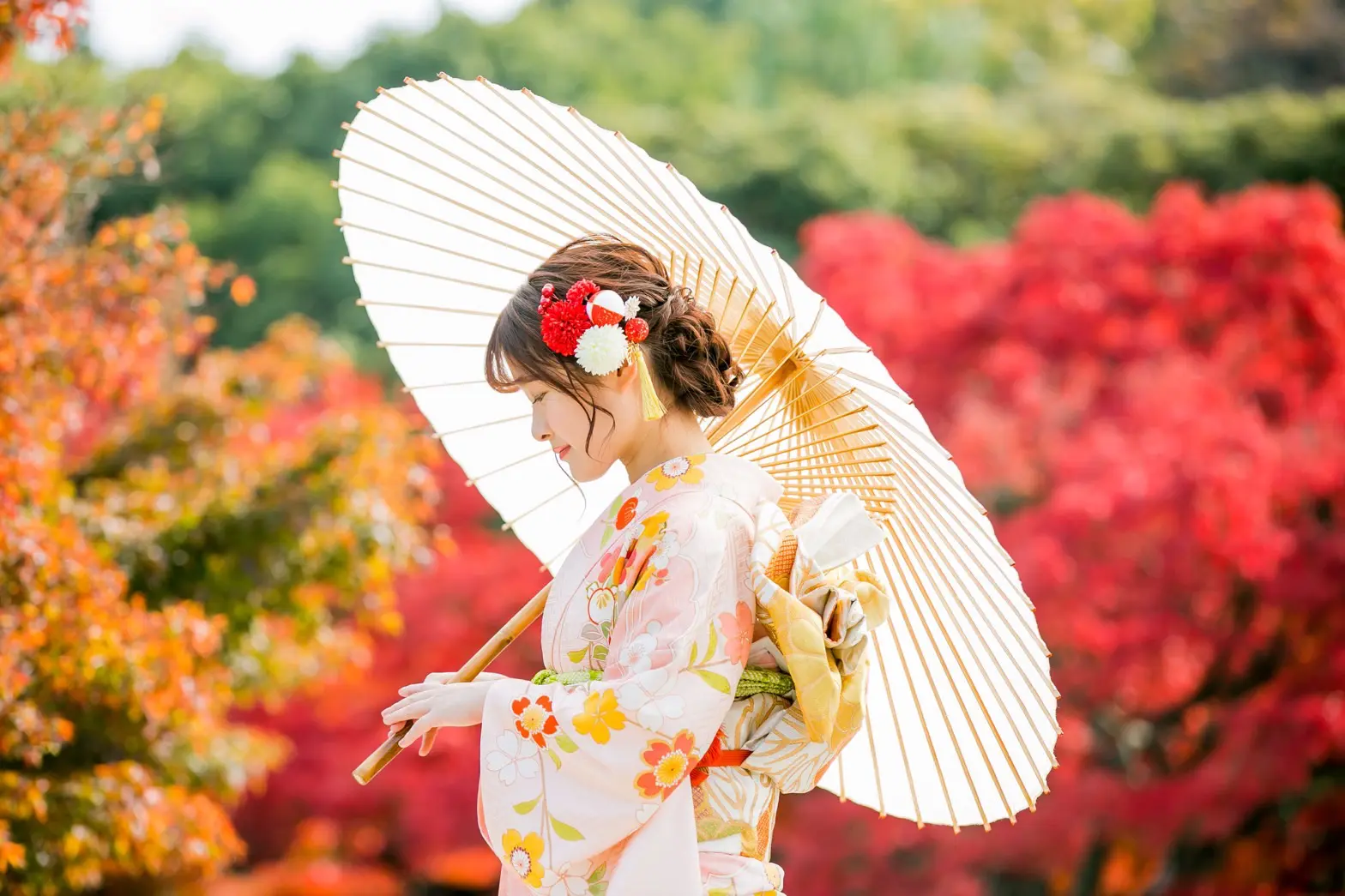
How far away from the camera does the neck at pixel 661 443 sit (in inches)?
77.4

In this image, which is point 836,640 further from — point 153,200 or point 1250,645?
point 153,200

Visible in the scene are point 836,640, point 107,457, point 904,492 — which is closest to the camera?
point 836,640

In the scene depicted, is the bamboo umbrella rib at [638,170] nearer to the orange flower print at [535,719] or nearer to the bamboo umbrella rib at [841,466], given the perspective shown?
the bamboo umbrella rib at [841,466]

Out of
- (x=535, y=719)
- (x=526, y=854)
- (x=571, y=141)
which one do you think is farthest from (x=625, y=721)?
(x=571, y=141)

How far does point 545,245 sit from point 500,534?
8.24 m

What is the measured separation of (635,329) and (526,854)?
0.70 metres

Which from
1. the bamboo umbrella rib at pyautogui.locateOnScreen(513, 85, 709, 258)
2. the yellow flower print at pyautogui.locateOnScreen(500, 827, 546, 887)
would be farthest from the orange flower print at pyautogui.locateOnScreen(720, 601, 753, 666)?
the bamboo umbrella rib at pyautogui.locateOnScreen(513, 85, 709, 258)

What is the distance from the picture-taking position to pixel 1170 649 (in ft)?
22.0

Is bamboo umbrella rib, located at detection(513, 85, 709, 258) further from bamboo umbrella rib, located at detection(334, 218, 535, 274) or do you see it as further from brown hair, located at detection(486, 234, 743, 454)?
bamboo umbrella rib, located at detection(334, 218, 535, 274)

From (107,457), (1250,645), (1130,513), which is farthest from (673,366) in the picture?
(1250,645)

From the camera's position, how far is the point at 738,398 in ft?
7.77

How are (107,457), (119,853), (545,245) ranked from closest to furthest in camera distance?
(545,245), (119,853), (107,457)

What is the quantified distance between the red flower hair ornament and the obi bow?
25 cm

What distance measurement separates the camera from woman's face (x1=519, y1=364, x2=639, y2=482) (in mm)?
1909
